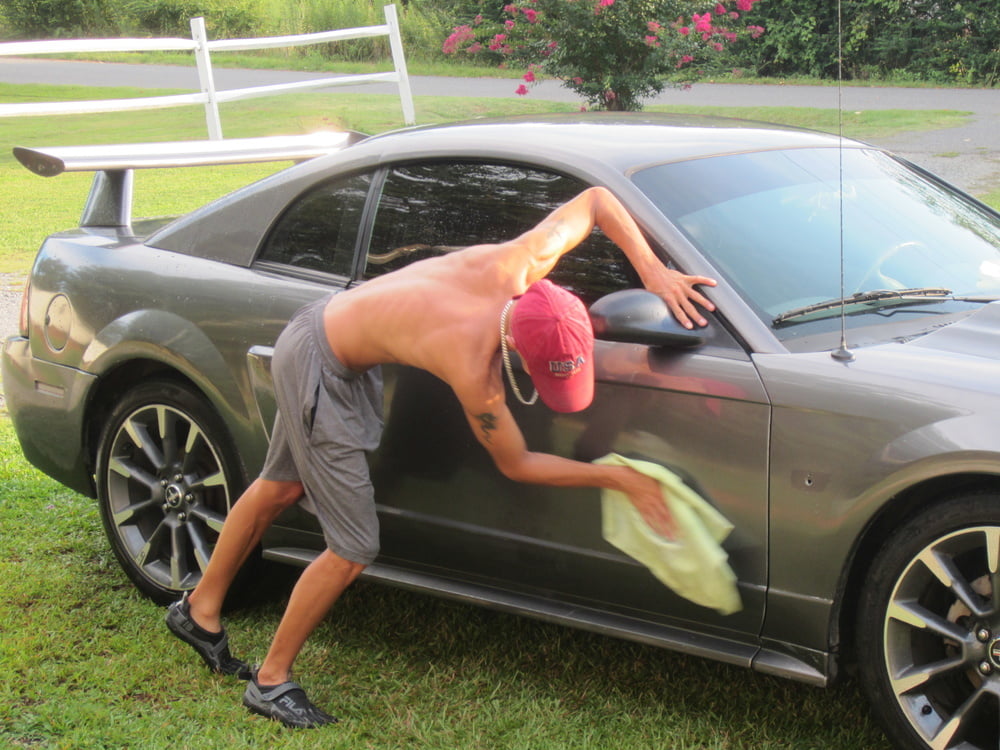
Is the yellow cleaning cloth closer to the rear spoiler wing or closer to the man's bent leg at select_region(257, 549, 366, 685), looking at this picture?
the man's bent leg at select_region(257, 549, 366, 685)

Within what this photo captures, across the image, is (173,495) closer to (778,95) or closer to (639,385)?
(639,385)

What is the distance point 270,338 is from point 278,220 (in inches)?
17.7

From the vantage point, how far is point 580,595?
3.16m

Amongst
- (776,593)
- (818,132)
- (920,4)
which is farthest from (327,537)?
(920,4)

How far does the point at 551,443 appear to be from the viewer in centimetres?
308

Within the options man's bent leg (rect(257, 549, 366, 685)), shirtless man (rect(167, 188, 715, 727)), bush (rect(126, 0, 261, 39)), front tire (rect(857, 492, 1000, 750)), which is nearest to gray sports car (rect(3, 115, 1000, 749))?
front tire (rect(857, 492, 1000, 750))

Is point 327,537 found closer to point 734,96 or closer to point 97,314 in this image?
Answer: point 97,314

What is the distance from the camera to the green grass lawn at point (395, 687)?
3203 mm

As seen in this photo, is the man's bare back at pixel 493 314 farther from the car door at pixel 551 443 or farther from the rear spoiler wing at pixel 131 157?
the rear spoiler wing at pixel 131 157

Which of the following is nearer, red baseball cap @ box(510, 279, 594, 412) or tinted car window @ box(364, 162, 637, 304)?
red baseball cap @ box(510, 279, 594, 412)

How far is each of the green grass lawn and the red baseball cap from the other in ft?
3.42

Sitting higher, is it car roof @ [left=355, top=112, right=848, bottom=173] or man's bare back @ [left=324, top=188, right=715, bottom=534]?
car roof @ [left=355, top=112, right=848, bottom=173]

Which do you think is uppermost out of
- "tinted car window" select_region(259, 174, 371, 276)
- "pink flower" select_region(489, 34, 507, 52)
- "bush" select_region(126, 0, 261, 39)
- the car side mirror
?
"bush" select_region(126, 0, 261, 39)

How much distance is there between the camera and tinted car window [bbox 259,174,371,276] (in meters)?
3.65
